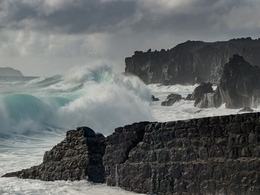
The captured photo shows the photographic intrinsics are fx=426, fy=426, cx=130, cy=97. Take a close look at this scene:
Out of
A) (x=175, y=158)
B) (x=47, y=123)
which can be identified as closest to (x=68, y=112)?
(x=47, y=123)

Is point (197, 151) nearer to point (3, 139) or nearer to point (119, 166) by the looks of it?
point (119, 166)

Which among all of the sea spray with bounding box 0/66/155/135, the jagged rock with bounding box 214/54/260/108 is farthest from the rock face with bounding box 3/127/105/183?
the jagged rock with bounding box 214/54/260/108

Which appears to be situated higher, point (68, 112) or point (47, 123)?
point (68, 112)

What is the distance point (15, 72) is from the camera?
6324 inches

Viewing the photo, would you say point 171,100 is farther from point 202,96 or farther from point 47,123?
point 47,123

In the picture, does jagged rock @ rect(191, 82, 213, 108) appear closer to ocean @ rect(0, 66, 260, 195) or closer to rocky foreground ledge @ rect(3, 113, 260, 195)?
ocean @ rect(0, 66, 260, 195)

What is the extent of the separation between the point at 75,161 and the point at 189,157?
2.97 meters

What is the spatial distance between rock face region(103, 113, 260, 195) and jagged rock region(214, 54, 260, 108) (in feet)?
143

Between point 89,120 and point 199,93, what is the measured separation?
30.8 meters

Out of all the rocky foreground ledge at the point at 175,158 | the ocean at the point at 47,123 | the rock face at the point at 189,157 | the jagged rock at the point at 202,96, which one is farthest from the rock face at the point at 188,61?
the rock face at the point at 189,157

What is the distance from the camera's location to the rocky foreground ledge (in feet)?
21.8

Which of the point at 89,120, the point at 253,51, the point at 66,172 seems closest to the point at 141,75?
the point at 253,51

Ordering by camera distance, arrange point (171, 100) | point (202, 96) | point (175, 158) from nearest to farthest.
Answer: point (175, 158) < point (202, 96) < point (171, 100)

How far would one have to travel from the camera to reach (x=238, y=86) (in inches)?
2174
